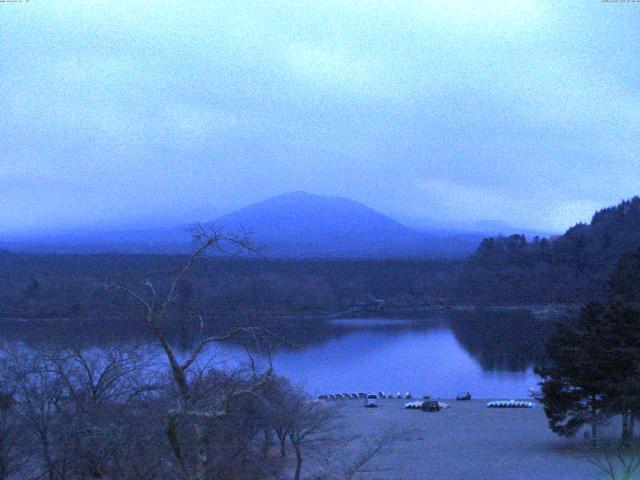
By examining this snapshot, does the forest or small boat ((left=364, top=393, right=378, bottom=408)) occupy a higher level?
the forest

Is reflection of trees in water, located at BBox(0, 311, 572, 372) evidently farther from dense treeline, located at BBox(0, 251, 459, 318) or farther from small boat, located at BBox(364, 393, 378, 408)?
small boat, located at BBox(364, 393, 378, 408)

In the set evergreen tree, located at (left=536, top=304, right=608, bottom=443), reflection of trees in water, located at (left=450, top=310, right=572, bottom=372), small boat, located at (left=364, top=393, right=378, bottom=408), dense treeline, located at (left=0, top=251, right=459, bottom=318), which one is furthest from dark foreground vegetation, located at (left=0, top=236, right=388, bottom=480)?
reflection of trees in water, located at (left=450, top=310, right=572, bottom=372)

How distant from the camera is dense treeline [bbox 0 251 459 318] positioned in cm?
2767

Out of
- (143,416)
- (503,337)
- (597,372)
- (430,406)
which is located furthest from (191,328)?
(503,337)

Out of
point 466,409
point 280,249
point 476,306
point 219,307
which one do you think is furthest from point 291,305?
point 280,249

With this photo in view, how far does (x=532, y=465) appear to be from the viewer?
10008mm

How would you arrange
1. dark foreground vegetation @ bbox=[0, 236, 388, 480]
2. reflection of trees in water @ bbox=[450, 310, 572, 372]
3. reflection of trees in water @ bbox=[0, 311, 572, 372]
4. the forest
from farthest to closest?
the forest
reflection of trees in water @ bbox=[450, 310, 572, 372]
reflection of trees in water @ bbox=[0, 311, 572, 372]
dark foreground vegetation @ bbox=[0, 236, 388, 480]

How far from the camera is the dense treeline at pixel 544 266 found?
44688 millimetres

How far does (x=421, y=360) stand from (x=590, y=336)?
52.5 feet

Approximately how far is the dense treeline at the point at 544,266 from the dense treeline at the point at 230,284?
2.27m

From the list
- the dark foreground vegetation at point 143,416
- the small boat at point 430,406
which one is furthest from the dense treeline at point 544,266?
the dark foreground vegetation at point 143,416

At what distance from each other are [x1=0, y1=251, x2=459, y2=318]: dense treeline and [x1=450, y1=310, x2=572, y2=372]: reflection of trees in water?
6.96m

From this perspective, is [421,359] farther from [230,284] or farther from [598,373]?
[598,373]

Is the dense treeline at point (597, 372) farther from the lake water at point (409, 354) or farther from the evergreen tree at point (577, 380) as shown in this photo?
the lake water at point (409, 354)
